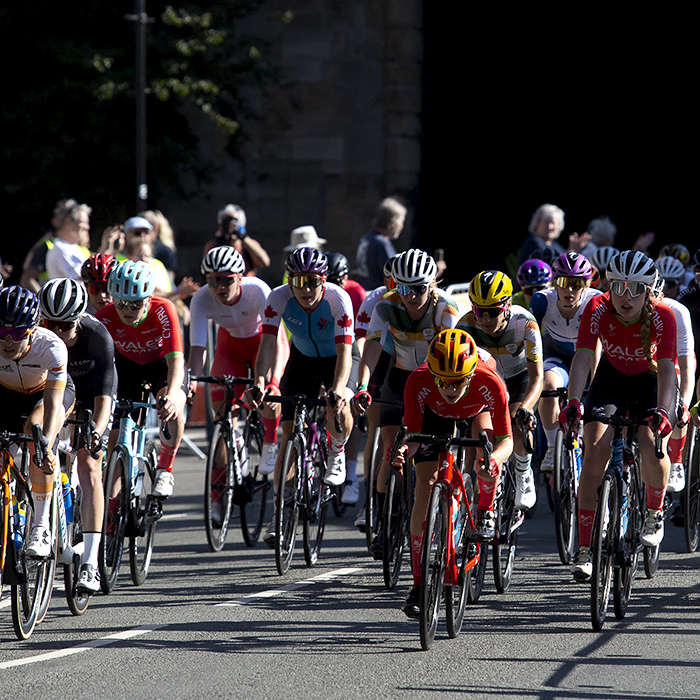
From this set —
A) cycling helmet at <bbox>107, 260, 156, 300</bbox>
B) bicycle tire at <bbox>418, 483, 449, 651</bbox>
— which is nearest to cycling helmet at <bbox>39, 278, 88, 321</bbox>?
cycling helmet at <bbox>107, 260, 156, 300</bbox>

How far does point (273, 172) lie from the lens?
22328mm

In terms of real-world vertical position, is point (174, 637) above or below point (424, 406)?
below

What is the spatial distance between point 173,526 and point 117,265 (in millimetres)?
2690

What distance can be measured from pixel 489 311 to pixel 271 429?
7.37ft

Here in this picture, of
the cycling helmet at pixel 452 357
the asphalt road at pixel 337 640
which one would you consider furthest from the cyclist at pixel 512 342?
the cycling helmet at pixel 452 357

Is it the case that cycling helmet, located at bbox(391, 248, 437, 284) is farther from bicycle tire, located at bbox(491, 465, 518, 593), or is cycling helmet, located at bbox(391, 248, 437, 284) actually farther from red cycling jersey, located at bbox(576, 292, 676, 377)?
bicycle tire, located at bbox(491, 465, 518, 593)

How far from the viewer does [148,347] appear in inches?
341

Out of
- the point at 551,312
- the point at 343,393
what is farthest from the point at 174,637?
the point at 551,312

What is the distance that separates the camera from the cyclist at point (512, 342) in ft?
→ 26.5

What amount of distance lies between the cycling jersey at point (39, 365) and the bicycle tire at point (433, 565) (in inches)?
82.1

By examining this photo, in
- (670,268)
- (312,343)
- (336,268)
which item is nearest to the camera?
(312,343)

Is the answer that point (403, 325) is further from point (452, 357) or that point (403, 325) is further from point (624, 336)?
point (452, 357)

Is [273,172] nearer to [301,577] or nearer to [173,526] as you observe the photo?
[173,526]

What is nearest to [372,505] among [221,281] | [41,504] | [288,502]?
[288,502]
